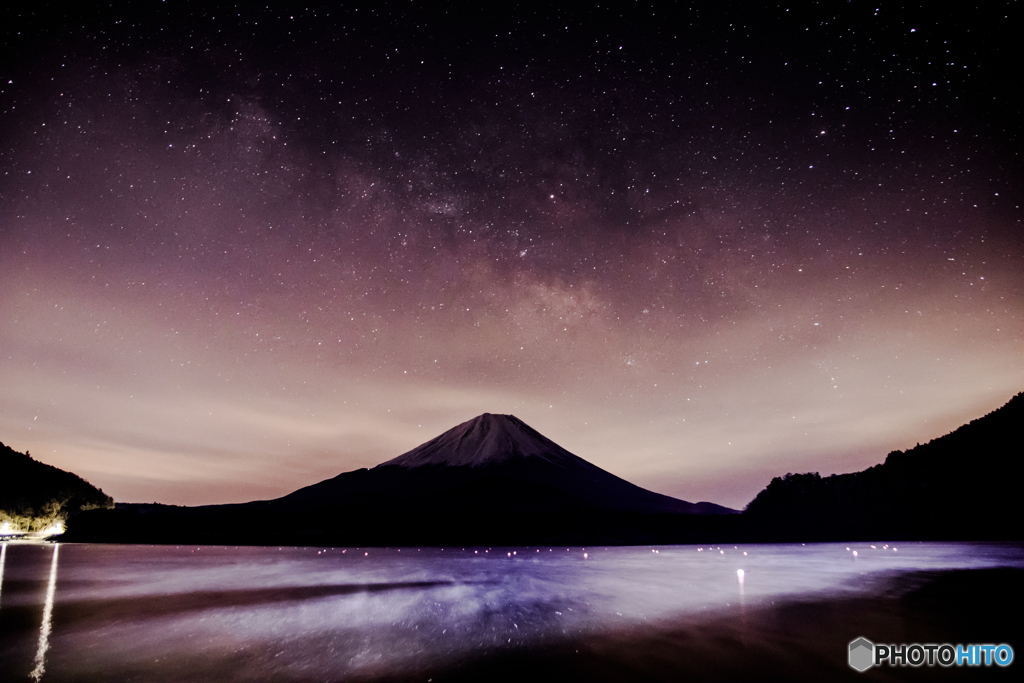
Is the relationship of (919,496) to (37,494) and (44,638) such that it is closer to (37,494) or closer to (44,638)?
(44,638)

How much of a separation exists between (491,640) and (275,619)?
27.4ft

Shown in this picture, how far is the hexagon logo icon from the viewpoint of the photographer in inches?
455

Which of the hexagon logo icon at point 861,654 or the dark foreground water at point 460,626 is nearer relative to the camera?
the dark foreground water at point 460,626

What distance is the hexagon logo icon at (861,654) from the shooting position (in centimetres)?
1155

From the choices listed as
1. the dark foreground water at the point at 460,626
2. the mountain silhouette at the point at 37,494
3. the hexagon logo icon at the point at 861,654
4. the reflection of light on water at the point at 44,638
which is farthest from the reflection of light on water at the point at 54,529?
the hexagon logo icon at the point at 861,654

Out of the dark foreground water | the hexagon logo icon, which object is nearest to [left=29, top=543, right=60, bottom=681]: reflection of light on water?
the dark foreground water

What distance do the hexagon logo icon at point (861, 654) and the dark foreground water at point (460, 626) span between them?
30 centimetres

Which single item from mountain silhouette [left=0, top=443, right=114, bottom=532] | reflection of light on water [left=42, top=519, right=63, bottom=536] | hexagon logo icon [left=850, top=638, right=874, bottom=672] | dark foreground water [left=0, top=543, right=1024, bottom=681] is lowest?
reflection of light on water [left=42, top=519, right=63, bottom=536]

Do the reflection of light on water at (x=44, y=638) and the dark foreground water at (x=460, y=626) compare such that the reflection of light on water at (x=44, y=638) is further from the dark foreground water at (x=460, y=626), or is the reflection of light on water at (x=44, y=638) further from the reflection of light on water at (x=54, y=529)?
the reflection of light on water at (x=54, y=529)

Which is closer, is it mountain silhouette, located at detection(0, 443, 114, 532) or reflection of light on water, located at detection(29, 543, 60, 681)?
reflection of light on water, located at detection(29, 543, 60, 681)

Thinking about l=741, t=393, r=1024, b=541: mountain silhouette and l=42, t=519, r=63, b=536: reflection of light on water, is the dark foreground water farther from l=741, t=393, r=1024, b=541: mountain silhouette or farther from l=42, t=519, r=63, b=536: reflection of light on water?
l=741, t=393, r=1024, b=541: mountain silhouette

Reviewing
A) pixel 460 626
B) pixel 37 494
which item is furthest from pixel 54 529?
pixel 460 626

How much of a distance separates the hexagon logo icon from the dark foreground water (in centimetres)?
30

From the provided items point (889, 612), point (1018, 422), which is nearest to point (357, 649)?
point (889, 612)
